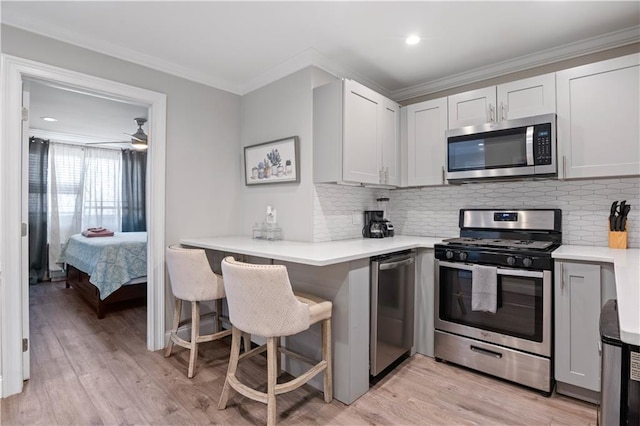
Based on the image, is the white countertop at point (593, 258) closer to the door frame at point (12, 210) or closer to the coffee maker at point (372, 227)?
the coffee maker at point (372, 227)

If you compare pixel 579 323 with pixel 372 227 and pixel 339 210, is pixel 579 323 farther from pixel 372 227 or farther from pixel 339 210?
pixel 339 210

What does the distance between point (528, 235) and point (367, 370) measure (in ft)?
5.60

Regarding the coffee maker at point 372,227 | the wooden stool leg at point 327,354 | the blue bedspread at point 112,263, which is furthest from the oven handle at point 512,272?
the blue bedspread at point 112,263

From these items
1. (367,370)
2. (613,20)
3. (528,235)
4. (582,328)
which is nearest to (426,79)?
(613,20)

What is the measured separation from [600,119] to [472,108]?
85cm

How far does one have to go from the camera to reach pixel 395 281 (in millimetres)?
2387

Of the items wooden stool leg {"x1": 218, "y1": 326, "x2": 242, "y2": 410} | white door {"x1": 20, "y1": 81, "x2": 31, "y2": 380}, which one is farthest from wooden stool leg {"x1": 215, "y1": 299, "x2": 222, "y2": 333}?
white door {"x1": 20, "y1": 81, "x2": 31, "y2": 380}

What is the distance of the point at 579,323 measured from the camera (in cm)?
203

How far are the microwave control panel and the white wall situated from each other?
166 centimetres

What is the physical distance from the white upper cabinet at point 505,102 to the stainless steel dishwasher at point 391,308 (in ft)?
4.11

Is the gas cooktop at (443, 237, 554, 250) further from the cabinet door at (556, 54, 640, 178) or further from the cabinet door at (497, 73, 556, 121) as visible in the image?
the cabinet door at (497, 73, 556, 121)

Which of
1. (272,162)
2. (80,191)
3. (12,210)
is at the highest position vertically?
(272,162)

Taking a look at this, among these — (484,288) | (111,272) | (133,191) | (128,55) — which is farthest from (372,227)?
(133,191)

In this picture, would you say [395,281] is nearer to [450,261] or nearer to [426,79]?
[450,261]
